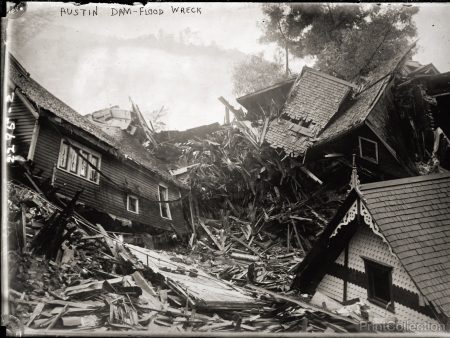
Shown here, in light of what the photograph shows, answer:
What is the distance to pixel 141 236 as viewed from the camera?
13539 millimetres

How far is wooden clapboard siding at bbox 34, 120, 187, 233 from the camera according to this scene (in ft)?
34.3

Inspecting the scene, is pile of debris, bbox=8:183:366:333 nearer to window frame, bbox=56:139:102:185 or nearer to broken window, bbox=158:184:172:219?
window frame, bbox=56:139:102:185

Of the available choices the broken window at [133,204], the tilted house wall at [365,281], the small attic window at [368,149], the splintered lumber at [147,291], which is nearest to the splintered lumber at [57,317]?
the splintered lumber at [147,291]

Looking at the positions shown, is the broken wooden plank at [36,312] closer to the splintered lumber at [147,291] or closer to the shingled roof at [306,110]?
the splintered lumber at [147,291]

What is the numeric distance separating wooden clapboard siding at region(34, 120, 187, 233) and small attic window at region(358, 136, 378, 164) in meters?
9.42

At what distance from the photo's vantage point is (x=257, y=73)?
2538 centimetres

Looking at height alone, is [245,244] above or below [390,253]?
above

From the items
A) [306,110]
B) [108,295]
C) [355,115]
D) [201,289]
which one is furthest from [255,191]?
[108,295]

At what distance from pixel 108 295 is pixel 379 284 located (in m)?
5.64

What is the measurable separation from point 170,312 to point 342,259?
14.1 feet

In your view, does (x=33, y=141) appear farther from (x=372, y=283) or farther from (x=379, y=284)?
(x=379, y=284)

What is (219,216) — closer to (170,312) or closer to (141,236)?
(141,236)

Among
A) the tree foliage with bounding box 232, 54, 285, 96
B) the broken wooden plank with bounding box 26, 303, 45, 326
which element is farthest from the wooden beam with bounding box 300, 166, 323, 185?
the tree foliage with bounding box 232, 54, 285, 96

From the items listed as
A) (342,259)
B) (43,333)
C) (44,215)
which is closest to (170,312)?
(43,333)
